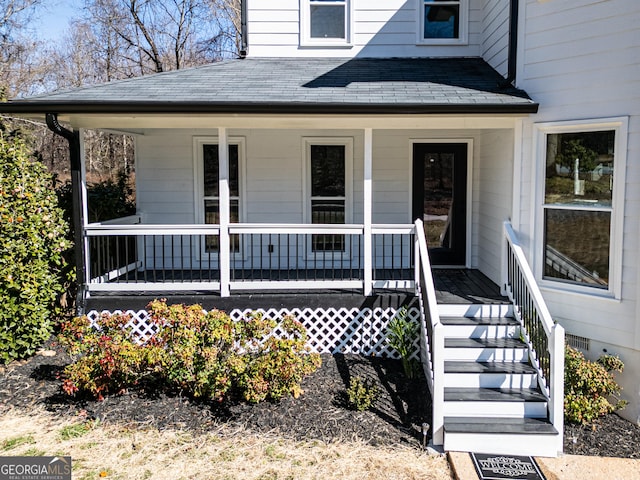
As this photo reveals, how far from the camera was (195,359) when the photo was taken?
19.4 ft

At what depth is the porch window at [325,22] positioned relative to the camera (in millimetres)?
9547

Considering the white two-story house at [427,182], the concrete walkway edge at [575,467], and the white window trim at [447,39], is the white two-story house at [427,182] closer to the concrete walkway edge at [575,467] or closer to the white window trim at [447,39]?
the white window trim at [447,39]

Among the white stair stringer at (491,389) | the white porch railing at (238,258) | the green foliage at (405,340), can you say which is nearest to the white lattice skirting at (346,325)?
the green foliage at (405,340)

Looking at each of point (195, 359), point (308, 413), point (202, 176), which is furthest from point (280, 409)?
point (202, 176)

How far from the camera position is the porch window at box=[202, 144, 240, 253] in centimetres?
938

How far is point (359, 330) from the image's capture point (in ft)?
24.7

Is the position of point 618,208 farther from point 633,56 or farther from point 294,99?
point 294,99

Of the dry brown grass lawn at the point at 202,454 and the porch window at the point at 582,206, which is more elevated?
the porch window at the point at 582,206

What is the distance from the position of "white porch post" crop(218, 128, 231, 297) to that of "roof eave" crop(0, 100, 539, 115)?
55 cm

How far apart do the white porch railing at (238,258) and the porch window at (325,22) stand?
3499 mm

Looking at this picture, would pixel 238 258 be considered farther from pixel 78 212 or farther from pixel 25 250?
pixel 25 250

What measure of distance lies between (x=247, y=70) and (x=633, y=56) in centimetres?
541

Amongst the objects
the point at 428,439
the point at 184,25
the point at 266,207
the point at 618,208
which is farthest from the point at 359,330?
the point at 184,25

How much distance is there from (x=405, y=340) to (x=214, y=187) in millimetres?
4432
